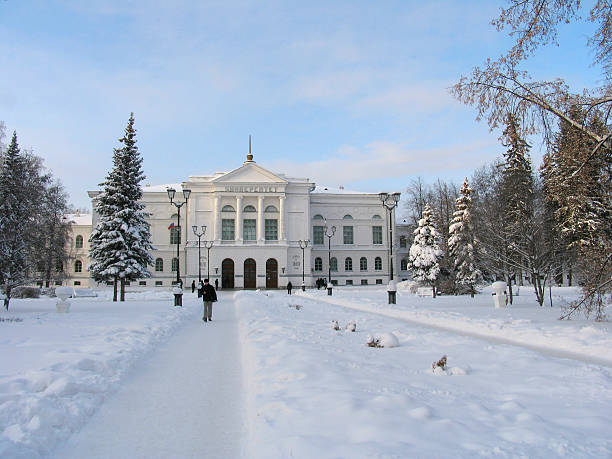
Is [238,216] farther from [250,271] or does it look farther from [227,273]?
[227,273]

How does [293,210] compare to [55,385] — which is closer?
[55,385]

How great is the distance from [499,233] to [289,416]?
20.4 metres

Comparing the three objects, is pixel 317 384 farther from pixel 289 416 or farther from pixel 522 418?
pixel 522 418

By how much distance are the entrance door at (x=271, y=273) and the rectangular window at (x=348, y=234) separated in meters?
11.1

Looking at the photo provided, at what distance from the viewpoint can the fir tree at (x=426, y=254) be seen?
4227cm

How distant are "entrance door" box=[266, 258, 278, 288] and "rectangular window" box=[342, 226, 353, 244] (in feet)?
36.4

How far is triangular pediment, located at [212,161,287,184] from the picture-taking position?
2239 inches

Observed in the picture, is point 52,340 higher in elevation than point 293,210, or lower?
lower

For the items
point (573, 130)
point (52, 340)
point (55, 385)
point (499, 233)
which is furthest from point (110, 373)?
point (499, 233)

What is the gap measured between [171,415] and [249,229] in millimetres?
53271

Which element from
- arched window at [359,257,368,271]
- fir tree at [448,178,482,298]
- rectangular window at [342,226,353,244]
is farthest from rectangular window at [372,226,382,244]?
fir tree at [448,178,482,298]

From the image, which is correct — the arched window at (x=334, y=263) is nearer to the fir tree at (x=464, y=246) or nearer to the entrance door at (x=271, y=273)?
A: the entrance door at (x=271, y=273)

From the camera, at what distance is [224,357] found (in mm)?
8969

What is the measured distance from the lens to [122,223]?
31.2 m
